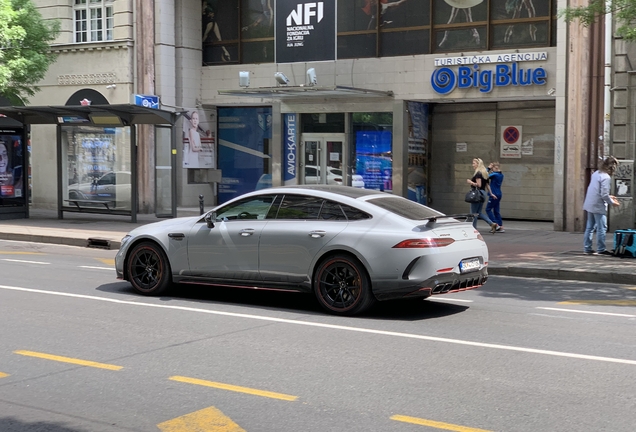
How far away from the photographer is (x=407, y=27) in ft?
76.1

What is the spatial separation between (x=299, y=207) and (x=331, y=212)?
0.45 metres

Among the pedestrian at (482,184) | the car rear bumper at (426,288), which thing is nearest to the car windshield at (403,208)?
the car rear bumper at (426,288)

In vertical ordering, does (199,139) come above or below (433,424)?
above

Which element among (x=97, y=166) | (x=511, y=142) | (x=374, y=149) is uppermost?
(x=511, y=142)

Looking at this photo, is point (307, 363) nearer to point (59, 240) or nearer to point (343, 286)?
point (343, 286)

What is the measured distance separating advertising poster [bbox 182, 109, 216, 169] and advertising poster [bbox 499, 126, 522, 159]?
925 cm

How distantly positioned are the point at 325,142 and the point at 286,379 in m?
18.3

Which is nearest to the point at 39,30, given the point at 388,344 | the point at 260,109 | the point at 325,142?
the point at 260,109

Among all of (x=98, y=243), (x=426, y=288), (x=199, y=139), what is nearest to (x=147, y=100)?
(x=199, y=139)

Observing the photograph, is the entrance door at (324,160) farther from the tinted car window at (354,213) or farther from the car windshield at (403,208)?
the tinted car window at (354,213)

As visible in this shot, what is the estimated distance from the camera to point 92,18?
91.1 feet

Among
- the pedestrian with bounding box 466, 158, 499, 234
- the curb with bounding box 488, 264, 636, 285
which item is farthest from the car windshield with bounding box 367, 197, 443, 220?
the pedestrian with bounding box 466, 158, 499, 234

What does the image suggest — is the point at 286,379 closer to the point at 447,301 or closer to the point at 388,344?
the point at 388,344

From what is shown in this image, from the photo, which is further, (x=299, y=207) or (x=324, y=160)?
(x=324, y=160)
